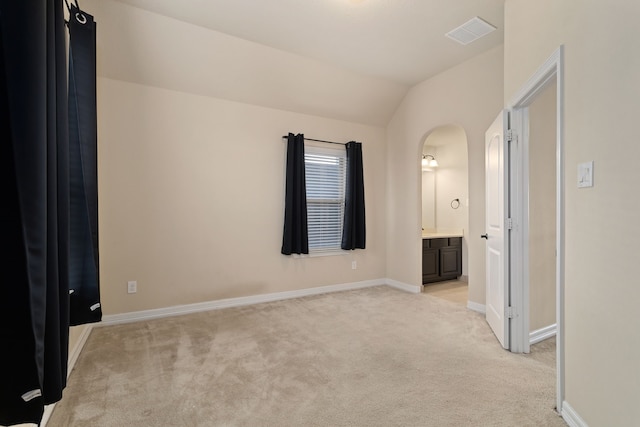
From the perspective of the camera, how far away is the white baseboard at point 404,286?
460 centimetres

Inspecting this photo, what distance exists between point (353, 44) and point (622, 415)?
3582 mm

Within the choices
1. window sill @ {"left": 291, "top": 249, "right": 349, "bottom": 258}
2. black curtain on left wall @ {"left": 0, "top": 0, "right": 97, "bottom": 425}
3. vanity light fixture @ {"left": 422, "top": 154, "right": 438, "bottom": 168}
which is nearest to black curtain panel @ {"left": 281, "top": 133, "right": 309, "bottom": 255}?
window sill @ {"left": 291, "top": 249, "right": 349, "bottom": 258}

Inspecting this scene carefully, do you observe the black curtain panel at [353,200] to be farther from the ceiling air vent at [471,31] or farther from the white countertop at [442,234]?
the ceiling air vent at [471,31]

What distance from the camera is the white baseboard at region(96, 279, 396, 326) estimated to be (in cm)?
334

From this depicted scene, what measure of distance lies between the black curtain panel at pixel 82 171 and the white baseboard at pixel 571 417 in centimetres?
264

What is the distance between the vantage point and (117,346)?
2.74 m

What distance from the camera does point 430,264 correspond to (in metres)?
5.08

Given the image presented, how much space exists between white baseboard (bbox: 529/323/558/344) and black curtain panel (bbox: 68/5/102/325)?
3317 millimetres

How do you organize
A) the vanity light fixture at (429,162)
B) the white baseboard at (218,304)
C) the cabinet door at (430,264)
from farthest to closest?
the vanity light fixture at (429,162) → the cabinet door at (430,264) → the white baseboard at (218,304)

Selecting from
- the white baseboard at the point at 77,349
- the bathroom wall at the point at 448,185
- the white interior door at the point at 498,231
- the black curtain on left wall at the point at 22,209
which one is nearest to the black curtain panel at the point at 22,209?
the black curtain on left wall at the point at 22,209

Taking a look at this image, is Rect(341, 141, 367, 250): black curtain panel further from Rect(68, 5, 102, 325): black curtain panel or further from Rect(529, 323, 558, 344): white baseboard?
Rect(68, 5, 102, 325): black curtain panel

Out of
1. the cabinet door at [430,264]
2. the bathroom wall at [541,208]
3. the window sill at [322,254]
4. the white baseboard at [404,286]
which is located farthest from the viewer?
the cabinet door at [430,264]

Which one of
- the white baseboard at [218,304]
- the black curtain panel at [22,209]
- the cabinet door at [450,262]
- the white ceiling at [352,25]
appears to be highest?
the white ceiling at [352,25]

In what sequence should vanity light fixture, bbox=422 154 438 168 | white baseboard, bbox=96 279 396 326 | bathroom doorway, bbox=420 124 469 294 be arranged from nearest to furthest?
white baseboard, bbox=96 279 396 326, bathroom doorway, bbox=420 124 469 294, vanity light fixture, bbox=422 154 438 168
